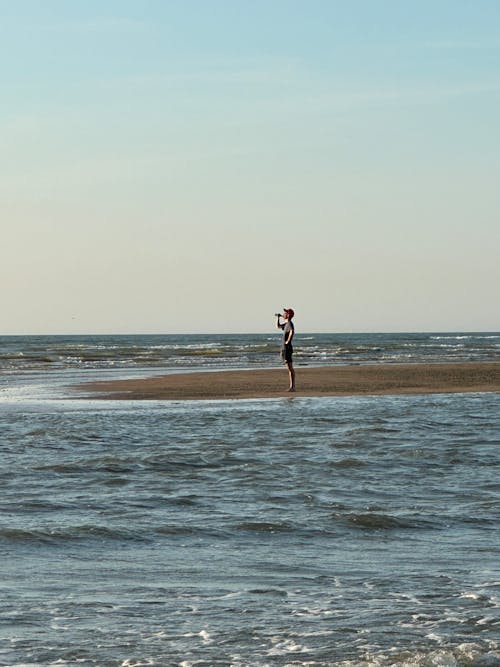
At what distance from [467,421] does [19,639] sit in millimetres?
12332

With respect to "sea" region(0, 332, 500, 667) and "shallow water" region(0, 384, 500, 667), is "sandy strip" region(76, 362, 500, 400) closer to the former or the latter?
"sea" region(0, 332, 500, 667)

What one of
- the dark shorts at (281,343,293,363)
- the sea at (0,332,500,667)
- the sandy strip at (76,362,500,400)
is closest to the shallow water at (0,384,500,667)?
the sea at (0,332,500,667)

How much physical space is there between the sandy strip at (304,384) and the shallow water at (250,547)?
847 cm

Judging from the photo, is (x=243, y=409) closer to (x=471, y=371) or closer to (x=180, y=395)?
(x=180, y=395)

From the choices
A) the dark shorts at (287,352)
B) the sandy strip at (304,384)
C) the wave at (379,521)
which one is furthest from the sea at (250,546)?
the dark shorts at (287,352)

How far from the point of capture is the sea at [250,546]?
206 inches

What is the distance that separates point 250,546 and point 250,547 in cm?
4

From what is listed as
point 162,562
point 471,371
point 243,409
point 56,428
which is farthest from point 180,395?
point 162,562

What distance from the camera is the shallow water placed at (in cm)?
526

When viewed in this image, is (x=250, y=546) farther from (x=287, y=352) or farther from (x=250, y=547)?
(x=287, y=352)

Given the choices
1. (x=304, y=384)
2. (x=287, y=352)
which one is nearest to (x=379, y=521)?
(x=287, y=352)

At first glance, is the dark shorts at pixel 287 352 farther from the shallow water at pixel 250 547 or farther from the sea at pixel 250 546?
the shallow water at pixel 250 547

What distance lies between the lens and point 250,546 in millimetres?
7664

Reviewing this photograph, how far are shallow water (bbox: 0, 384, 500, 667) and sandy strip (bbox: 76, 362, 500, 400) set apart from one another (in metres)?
8.47
